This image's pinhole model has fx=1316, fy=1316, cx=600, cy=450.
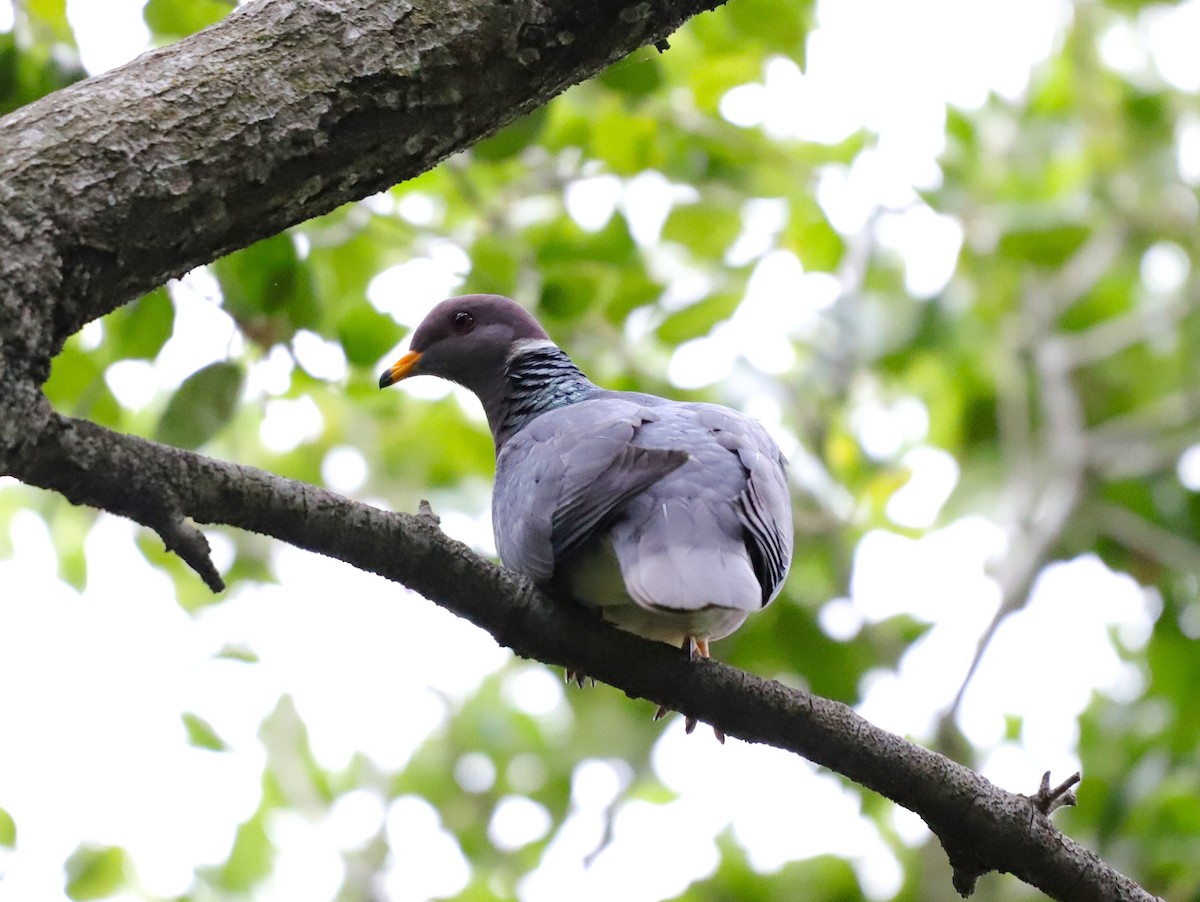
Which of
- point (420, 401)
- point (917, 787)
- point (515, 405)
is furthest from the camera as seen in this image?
point (420, 401)

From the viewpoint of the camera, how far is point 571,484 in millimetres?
2850

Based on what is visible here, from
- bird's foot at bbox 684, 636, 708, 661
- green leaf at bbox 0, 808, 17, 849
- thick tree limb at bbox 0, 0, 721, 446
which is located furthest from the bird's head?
thick tree limb at bbox 0, 0, 721, 446

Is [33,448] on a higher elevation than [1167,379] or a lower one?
higher

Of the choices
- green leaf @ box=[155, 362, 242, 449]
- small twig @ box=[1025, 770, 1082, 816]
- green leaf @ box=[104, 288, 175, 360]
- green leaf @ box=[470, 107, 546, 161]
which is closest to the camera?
small twig @ box=[1025, 770, 1082, 816]

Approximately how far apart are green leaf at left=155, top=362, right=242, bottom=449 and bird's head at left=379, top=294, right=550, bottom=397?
3.27 ft

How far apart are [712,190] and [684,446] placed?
2.02m

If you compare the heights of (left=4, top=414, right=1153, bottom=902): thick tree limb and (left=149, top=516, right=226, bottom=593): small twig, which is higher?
(left=149, top=516, right=226, bottom=593): small twig

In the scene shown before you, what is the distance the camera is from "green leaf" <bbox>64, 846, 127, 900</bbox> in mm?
4184

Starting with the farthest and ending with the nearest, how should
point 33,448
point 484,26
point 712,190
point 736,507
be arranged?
point 712,190 < point 736,507 < point 484,26 < point 33,448

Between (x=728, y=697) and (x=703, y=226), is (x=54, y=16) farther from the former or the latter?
(x=728, y=697)

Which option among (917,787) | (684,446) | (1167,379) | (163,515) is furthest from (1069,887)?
(1167,379)

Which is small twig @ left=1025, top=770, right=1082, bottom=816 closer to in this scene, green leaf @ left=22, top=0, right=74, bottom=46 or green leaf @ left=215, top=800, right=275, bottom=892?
green leaf @ left=22, top=0, right=74, bottom=46

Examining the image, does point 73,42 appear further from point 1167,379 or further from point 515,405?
point 1167,379

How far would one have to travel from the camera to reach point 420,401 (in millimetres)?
5426
